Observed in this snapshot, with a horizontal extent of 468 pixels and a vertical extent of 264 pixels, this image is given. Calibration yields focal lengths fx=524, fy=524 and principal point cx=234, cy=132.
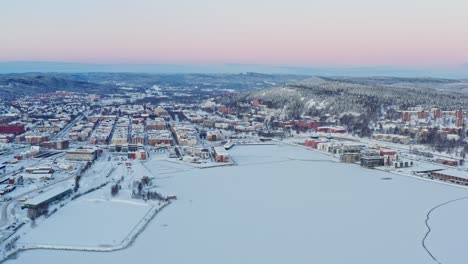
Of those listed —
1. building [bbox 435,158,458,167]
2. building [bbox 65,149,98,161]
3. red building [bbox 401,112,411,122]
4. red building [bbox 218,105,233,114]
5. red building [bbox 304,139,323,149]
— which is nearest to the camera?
building [bbox 435,158,458,167]

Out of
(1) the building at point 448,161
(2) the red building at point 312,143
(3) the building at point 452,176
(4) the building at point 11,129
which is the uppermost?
(3) the building at point 452,176

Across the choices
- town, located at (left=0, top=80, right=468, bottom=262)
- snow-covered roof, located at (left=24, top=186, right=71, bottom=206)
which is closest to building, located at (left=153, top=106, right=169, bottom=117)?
town, located at (left=0, top=80, right=468, bottom=262)

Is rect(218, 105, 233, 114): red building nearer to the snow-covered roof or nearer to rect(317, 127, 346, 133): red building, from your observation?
rect(317, 127, 346, 133): red building

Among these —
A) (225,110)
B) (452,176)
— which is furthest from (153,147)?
(225,110)

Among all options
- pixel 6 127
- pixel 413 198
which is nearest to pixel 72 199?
pixel 413 198

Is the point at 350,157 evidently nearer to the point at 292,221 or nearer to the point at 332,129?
the point at 332,129

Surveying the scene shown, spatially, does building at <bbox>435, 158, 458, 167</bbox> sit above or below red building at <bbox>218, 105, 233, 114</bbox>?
above

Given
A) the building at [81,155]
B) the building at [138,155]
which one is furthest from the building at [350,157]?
the building at [81,155]

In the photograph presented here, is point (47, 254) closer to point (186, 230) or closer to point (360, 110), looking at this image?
point (186, 230)

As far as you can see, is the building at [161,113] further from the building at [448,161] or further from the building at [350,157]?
the building at [448,161]
